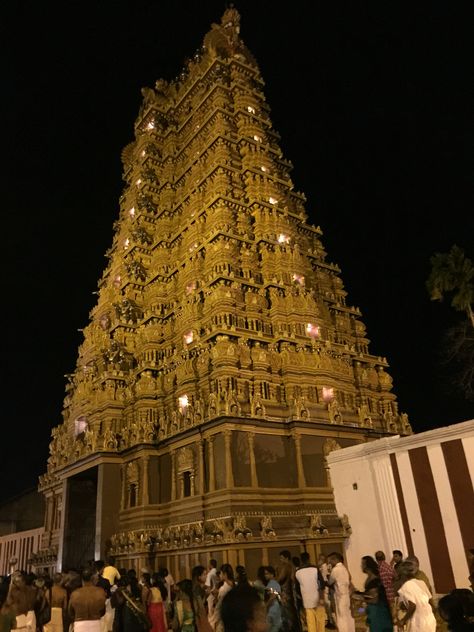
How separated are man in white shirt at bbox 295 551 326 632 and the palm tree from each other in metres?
16.3

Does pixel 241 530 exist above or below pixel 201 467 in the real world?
below

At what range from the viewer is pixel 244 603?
167 inches

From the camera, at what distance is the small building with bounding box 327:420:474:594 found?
15.9 metres

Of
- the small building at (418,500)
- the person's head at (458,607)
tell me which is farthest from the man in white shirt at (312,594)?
the person's head at (458,607)

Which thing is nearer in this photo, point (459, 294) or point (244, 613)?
point (244, 613)

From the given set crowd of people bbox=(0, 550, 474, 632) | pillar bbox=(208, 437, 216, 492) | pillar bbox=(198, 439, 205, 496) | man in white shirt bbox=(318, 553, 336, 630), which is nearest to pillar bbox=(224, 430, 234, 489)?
pillar bbox=(208, 437, 216, 492)

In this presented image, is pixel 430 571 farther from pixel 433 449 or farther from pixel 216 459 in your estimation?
pixel 216 459

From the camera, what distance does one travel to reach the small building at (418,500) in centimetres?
1594

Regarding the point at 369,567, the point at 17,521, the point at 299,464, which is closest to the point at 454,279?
the point at 299,464

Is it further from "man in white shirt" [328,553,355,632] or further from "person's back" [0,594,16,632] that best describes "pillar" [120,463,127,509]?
"person's back" [0,594,16,632]

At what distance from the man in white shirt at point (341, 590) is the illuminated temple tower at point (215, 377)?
7.93 m

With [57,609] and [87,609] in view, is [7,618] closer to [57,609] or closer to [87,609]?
[87,609]

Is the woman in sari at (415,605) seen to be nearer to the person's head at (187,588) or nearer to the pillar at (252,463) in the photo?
the person's head at (187,588)

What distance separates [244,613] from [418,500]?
1471cm
